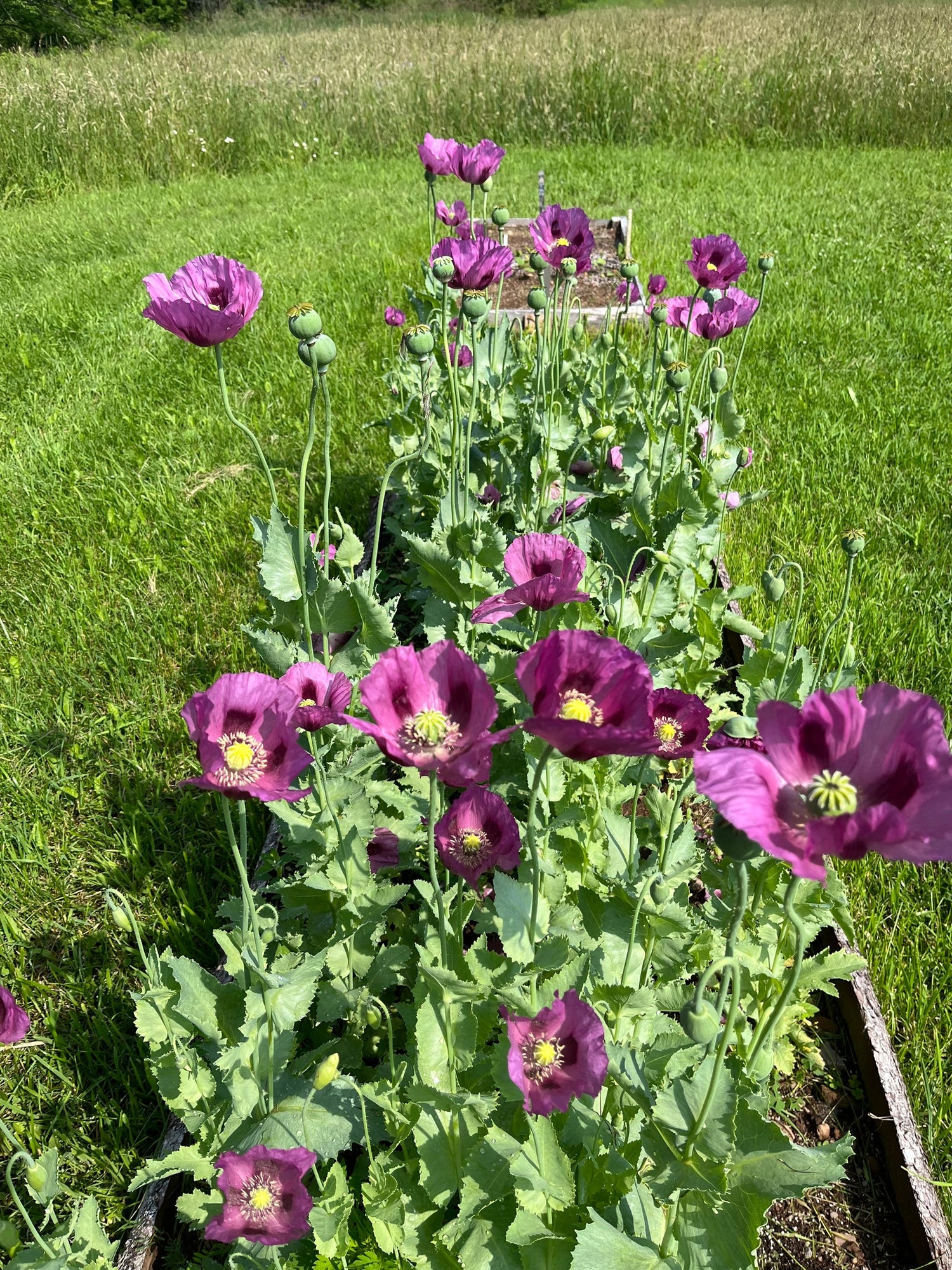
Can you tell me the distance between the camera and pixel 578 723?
35.7 inches

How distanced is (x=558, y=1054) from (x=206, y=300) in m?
1.31

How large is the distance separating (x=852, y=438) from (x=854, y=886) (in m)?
2.47

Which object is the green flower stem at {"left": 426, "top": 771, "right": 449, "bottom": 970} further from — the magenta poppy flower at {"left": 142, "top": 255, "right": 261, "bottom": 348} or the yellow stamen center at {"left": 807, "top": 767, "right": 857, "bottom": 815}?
the magenta poppy flower at {"left": 142, "top": 255, "right": 261, "bottom": 348}

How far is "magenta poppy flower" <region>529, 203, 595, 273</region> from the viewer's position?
8.24 ft

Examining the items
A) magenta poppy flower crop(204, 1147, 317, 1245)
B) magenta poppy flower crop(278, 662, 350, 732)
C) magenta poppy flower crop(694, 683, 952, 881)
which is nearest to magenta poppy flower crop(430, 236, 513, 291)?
magenta poppy flower crop(278, 662, 350, 732)

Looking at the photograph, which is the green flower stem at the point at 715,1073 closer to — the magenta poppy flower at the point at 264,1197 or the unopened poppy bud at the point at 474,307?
the magenta poppy flower at the point at 264,1197

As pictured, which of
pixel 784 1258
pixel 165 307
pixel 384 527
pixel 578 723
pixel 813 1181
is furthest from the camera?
pixel 384 527

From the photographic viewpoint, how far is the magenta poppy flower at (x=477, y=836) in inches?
58.3

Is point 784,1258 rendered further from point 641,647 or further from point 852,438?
point 852,438

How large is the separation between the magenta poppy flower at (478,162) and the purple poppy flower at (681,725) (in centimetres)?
175

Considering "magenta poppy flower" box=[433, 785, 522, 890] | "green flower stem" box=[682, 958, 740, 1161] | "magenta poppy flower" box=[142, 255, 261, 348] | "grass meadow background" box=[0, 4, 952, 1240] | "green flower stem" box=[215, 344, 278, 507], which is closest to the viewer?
"green flower stem" box=[682, 958, 740, 1161]

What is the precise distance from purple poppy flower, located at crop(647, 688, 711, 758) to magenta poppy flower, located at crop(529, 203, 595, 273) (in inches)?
55.0

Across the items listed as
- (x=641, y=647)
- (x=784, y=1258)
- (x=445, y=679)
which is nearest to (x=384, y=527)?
(x=641, y=647)

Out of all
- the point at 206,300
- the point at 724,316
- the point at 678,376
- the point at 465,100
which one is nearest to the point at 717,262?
the point at 724,316
